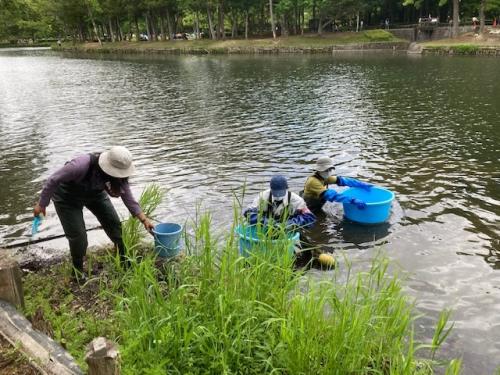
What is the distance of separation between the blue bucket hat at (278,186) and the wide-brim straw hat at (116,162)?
90.5 inches

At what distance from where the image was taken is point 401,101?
22.5 metres

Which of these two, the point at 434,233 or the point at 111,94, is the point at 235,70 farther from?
the point at 434,233

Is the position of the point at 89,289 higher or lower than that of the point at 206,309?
lower

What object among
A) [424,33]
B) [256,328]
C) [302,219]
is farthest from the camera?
[424,33]

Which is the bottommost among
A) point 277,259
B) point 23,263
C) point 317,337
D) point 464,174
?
point 464,174

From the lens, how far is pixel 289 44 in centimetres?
5938

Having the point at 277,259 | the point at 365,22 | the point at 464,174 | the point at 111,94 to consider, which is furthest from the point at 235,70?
the point at 365,22

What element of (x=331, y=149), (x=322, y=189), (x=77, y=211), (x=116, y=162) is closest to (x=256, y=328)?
(x=116, y=162)

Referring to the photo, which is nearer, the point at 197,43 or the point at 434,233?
the point at 434,233

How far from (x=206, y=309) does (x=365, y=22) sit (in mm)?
80919

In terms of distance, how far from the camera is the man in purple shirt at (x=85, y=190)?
18.0ft

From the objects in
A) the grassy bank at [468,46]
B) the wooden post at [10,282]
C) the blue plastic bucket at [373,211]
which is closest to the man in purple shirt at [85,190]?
the wooden post at [10,282]

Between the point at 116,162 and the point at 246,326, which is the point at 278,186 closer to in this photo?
the point at 116,162

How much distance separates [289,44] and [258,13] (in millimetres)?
17768
